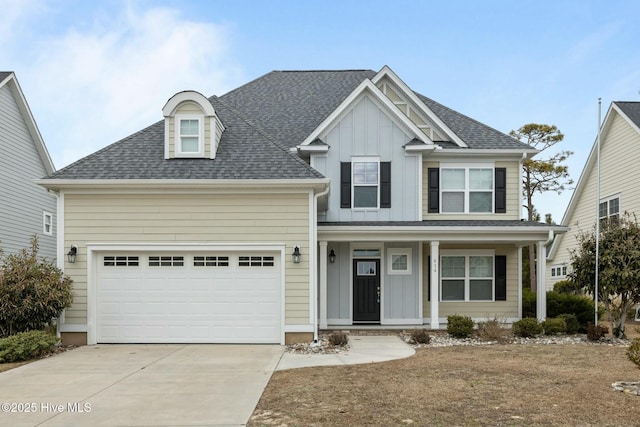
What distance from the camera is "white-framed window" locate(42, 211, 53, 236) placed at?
22.5 metres

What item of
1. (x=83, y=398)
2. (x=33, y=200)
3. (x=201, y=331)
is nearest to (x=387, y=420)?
(x=83, y=398)

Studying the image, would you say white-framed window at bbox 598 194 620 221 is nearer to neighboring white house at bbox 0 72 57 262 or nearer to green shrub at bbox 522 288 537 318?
green shrub at bbox 522 288 537 318

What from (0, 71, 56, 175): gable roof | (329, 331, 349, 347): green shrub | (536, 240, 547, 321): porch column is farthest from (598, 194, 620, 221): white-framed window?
(0, 71, 56, 175): gable roof

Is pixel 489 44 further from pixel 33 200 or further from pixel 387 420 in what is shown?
pixel 33 200

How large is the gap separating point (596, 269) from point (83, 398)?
40.0 ft

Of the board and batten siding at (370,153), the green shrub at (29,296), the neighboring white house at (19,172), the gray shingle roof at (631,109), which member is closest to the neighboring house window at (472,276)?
the board and batten siding at (370,153)

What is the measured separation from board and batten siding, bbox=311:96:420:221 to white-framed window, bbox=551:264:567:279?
12023mm

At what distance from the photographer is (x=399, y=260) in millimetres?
16672

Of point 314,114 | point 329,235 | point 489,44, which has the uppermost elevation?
point 489,44

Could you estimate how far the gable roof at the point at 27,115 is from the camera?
778 inches

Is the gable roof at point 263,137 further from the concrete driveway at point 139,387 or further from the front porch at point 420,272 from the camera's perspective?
the concrete driveway at point 139,387

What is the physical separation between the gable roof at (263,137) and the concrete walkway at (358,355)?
4074 mm

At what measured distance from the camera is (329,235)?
599 inches

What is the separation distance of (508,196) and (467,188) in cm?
132
